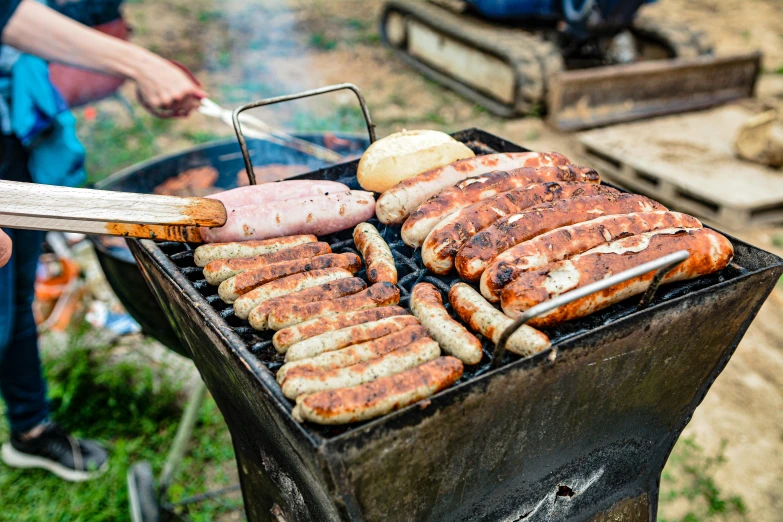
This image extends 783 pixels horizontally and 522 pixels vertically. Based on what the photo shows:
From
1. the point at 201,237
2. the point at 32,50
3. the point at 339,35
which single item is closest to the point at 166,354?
the point at 32,50

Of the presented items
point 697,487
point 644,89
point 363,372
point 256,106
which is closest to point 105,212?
point 256,106

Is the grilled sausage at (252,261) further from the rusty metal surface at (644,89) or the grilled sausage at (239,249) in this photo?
the rusty metal surface at (644,89)

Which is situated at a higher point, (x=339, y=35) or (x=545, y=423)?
(x=545, y=423)

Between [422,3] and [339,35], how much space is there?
6.88ft

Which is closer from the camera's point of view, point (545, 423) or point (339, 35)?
point (545, 423)

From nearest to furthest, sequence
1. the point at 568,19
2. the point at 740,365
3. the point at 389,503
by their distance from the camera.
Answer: the point at 389,503, the point at 740,365, the point at 568,19

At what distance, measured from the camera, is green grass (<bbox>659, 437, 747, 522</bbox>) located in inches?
148

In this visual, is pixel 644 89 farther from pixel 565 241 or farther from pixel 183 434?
pixel 183 434

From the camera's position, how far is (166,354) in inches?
195

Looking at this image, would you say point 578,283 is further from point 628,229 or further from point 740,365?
point 740,365

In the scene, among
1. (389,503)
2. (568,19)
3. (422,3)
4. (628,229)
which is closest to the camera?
(389,503)

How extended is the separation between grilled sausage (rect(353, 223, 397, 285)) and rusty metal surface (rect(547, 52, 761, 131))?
252 inches

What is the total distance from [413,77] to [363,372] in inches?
361

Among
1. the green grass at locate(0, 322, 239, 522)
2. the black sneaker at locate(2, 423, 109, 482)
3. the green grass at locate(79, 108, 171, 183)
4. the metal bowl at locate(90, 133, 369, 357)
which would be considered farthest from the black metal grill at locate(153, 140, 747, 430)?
the green grass at locate(79, 108, 171, 183)
